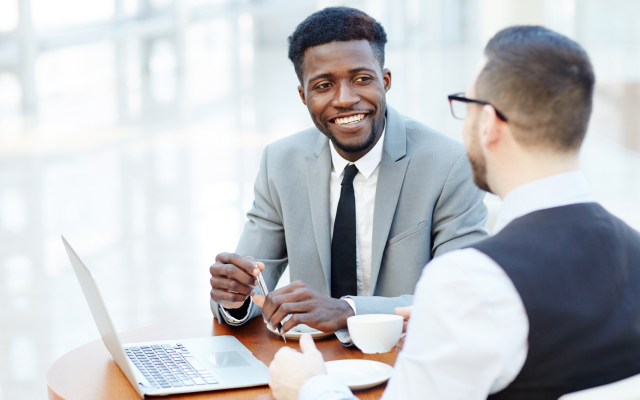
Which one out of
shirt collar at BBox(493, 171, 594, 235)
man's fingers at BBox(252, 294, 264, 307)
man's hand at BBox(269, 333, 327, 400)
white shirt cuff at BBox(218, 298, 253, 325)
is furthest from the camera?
white shirt cuff at BBox(218, 298, 253, 325)

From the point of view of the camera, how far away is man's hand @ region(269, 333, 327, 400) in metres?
1.09

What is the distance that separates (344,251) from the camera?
1829mm

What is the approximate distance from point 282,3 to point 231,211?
752 inches

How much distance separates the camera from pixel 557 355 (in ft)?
2.85

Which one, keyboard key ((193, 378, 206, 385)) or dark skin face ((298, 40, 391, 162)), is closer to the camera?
keyboard key ((193, 378, 206, 385))

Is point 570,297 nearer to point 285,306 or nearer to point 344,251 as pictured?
point 285,306

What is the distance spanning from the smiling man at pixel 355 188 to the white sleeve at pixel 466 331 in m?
0.86

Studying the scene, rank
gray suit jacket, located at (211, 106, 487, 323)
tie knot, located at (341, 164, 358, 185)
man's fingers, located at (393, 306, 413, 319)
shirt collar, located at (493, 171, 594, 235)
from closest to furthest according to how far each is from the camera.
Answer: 1. shirt collar, located at (493, 171, 594, 235)
2. man's fingers, located at (393, 306, 413, 319)
3. gray suit jacket, located at (211, 106, 487, 323)
4. tie knot, located at (341, 164, 358, 185)

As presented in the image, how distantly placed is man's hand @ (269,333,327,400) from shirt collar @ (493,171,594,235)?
37 centimetres

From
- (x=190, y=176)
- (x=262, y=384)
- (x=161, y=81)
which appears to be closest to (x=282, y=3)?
(x=161, y=81)

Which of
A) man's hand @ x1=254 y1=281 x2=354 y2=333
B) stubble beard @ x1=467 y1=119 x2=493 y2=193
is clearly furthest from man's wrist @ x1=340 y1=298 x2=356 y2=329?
stubble beard @ x1=467 y1=119 x2=493 y2=193

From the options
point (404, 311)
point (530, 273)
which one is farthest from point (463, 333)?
point (404, 311)

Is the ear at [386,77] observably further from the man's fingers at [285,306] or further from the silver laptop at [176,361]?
the silver laptop at [176,361]

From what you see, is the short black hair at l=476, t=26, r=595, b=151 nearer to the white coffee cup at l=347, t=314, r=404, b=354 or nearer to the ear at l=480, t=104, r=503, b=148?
the ear at l=480, t=104, r=503, b=148
